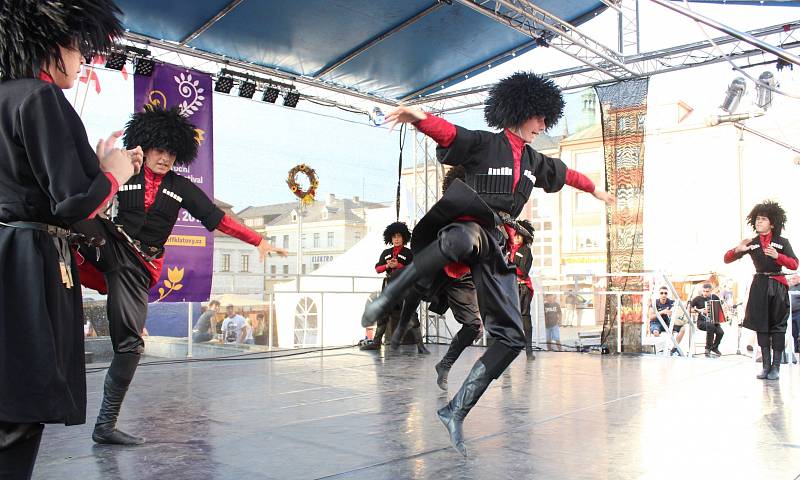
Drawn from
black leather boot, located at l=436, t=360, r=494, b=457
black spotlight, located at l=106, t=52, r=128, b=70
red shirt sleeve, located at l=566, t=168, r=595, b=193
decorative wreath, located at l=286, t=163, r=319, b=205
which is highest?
black spotlight, located at l=106, t=52, r=128, b=70

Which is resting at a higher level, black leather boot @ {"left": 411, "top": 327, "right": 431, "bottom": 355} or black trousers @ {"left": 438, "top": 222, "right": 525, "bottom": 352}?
black trousers @ {"left": 438, "top": 222, "right": 525, "bottom": 352}

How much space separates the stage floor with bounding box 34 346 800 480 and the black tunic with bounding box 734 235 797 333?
533 mm

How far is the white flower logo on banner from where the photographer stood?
823 cm

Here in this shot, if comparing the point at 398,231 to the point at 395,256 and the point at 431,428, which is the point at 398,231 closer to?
the point at 395,256

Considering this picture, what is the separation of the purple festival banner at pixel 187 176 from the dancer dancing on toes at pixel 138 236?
12.7 ft

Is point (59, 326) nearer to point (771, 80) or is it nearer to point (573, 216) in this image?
point (771, 80)

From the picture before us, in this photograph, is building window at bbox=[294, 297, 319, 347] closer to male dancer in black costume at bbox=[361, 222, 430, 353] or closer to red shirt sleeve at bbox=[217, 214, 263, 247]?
male dancer in black costume at bbox=[361, 222, 430, 353]

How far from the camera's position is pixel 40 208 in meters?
1.74

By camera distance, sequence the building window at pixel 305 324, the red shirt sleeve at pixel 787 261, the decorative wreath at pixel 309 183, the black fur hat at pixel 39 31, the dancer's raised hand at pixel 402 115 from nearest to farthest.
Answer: the black fur hat at pixel 39 31, the dancer's raised hand at pixel 402 115, the red shirt sleeve at pixel 787 261, the building window at pixel 305 324, the decorative wreath at pixel 309 183

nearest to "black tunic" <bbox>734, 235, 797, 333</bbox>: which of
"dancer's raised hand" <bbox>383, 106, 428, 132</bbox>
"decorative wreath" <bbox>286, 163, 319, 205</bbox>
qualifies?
"dancer's raised hand" <bbox>383, 106, 428, 132</bbox>

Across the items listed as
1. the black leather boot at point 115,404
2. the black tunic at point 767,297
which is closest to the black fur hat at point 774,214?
→ the black tunic at point 767,297

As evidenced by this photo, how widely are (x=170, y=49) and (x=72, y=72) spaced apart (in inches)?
266

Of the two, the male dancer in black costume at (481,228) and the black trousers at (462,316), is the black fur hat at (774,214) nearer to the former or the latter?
the black trousers at (462,316)

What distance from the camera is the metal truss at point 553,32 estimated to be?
7596 millimetres
